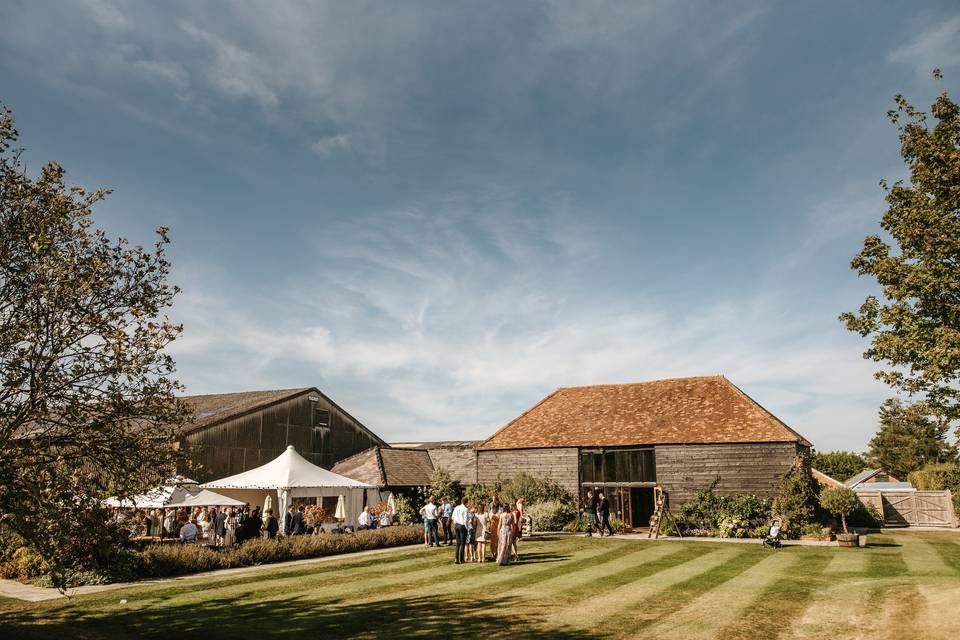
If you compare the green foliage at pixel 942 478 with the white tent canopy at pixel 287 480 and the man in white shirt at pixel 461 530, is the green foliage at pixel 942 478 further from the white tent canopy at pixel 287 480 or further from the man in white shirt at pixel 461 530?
the white tent canopy at pixel 287 480

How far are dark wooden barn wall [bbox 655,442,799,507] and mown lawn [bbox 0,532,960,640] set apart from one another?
9.81 meters

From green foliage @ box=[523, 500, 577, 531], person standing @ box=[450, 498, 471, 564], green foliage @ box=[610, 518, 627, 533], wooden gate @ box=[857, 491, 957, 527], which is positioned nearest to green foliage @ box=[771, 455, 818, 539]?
green foliage @ box=[610, 518, 627, 533]

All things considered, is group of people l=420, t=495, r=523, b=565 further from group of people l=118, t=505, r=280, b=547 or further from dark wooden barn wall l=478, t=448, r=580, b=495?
dark wooden barn wall l=478, t=448, r=580, b=495

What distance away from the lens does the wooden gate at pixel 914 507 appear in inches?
1342

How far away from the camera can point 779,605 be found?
12398 millimetres

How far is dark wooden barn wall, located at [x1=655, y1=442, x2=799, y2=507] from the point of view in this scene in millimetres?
29094

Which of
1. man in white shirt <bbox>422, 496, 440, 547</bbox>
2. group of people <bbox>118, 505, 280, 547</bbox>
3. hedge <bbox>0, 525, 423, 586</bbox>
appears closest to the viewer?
hedge <bbox>0, 525, 423, 586</bbox>

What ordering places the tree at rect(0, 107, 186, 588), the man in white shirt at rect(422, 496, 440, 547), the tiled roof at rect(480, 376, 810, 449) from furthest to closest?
the tiled roof at rect(480, 376, 810, 449)
the man in white shirt at rect(422, 496, 440, 547)
the tree at rect(0, 107, 186, 588)

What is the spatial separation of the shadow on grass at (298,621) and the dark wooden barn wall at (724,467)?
802 inches

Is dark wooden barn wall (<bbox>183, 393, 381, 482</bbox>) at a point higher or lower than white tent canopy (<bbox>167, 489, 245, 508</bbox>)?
higher

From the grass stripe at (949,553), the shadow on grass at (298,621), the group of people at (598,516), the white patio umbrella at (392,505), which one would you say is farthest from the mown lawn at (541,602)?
the white patio umbrella at (392,505)

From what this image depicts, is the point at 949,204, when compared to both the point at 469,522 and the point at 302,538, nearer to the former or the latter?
the point at 469,522

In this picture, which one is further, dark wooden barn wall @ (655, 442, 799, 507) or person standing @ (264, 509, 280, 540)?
dark wooden barn wall @ (655, 442, 799, 507)

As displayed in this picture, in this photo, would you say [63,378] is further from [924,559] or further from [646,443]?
[646,443]
